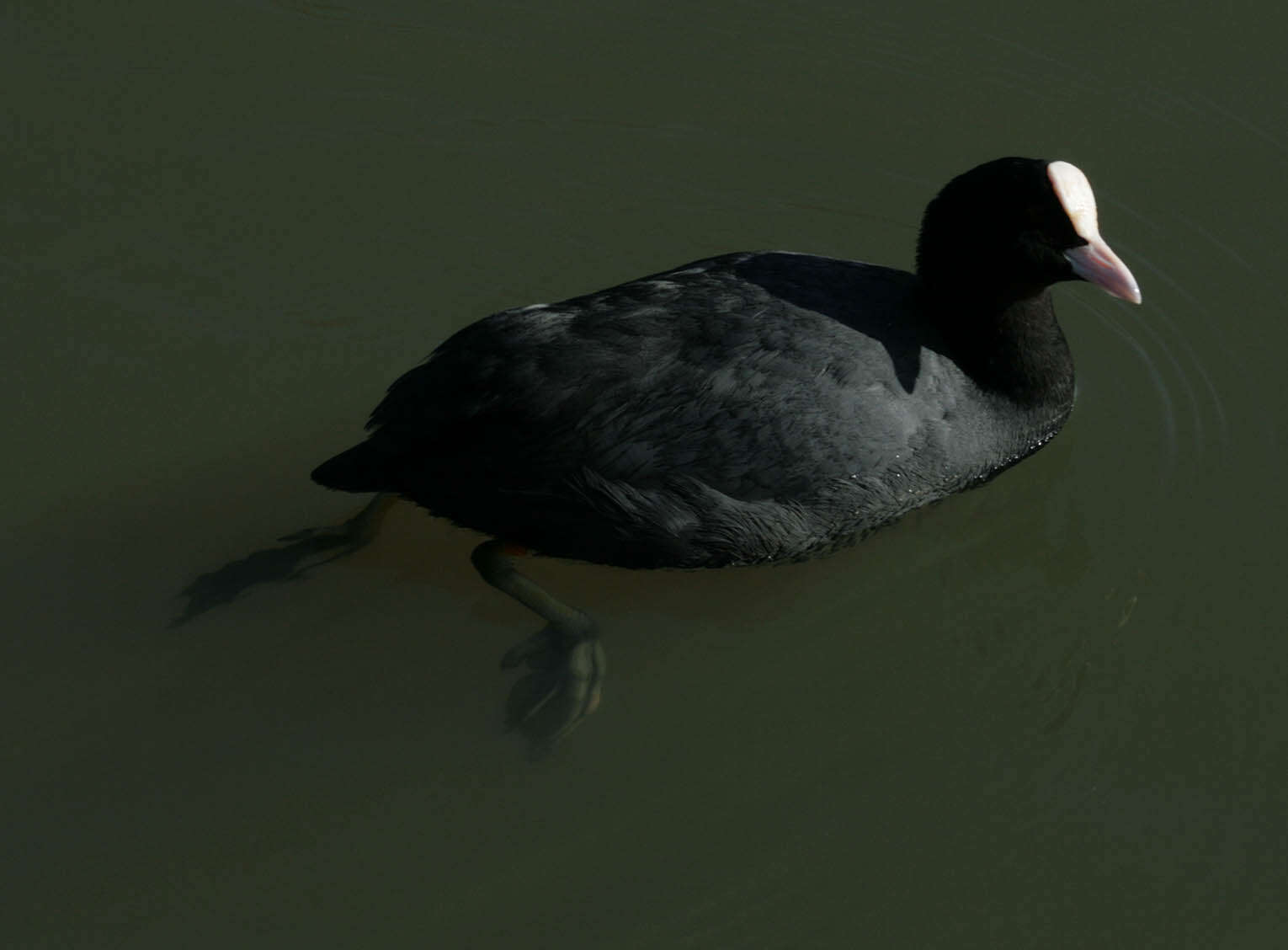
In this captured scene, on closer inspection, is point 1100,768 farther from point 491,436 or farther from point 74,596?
point 74,596

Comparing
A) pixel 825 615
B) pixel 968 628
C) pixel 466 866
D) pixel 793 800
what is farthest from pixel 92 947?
pixel 968 628

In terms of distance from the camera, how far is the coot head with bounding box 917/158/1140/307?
4246 mm

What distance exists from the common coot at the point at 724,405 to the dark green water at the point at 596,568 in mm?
333

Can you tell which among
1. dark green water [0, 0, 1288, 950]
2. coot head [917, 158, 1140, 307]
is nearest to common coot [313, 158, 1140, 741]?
coot head [917, 158, 1140, 307]

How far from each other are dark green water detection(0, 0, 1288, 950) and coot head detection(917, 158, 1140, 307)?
73cm

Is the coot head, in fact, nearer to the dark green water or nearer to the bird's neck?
the bird's neck

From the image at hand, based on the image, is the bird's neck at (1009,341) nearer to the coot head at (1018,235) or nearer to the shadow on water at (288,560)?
the coot head at (1018,235)

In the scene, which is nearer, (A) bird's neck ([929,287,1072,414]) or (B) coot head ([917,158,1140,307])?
(B) coot head ([917,158,1140,307])

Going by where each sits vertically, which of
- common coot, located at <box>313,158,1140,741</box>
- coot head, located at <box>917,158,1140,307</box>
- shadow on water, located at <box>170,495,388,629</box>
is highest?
coot head, located at <box>917,158,1140,307</box>

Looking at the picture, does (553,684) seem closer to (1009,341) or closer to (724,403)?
(724,403)

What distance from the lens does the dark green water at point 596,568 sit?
3924mm

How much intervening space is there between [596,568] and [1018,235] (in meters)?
1.47

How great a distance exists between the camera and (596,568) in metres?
4.66

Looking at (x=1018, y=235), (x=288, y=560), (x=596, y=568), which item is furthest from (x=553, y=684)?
(x=1018, y=235)
